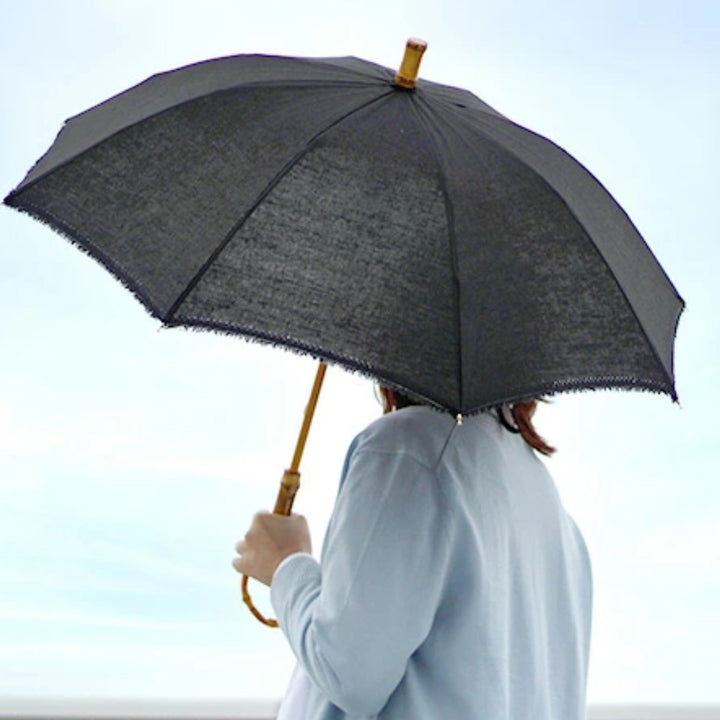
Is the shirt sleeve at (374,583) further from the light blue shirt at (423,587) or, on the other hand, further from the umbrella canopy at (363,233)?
the umbrella canopy at (363,233)

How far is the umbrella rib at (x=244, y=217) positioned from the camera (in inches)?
51.0

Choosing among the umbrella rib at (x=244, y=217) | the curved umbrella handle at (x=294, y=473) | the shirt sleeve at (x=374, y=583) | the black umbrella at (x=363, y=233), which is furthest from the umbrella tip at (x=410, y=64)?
the shirt sleeve at (x=374, y=583)

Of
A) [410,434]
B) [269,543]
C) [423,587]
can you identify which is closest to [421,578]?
[423,587]

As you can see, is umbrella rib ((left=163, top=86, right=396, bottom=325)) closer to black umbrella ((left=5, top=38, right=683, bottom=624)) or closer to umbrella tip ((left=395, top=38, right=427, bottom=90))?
black umbrella ((left=5, top=38, right=683, bottom=624))

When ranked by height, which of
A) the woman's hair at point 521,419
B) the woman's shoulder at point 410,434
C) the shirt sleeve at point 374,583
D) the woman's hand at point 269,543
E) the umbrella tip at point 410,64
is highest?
the umbrella tip at point 410,64

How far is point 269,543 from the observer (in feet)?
5.15

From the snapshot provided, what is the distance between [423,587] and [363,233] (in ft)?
1.35

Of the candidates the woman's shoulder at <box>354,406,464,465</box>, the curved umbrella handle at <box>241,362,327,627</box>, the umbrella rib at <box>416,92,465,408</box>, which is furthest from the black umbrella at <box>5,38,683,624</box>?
the curved umbrella handle at <box>241,362,327,627</box>

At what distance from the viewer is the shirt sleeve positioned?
1.33 m

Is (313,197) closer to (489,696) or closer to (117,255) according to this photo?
(117,255)

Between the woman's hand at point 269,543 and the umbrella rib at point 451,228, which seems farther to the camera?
the woman's hand at point 269,543

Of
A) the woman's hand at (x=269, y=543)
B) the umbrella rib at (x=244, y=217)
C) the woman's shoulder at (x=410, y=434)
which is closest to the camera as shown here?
the umbrella rib at (x=244, y=217)

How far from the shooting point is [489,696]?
1414 millimetres

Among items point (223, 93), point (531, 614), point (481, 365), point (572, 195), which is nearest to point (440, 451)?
point (481, 365)
